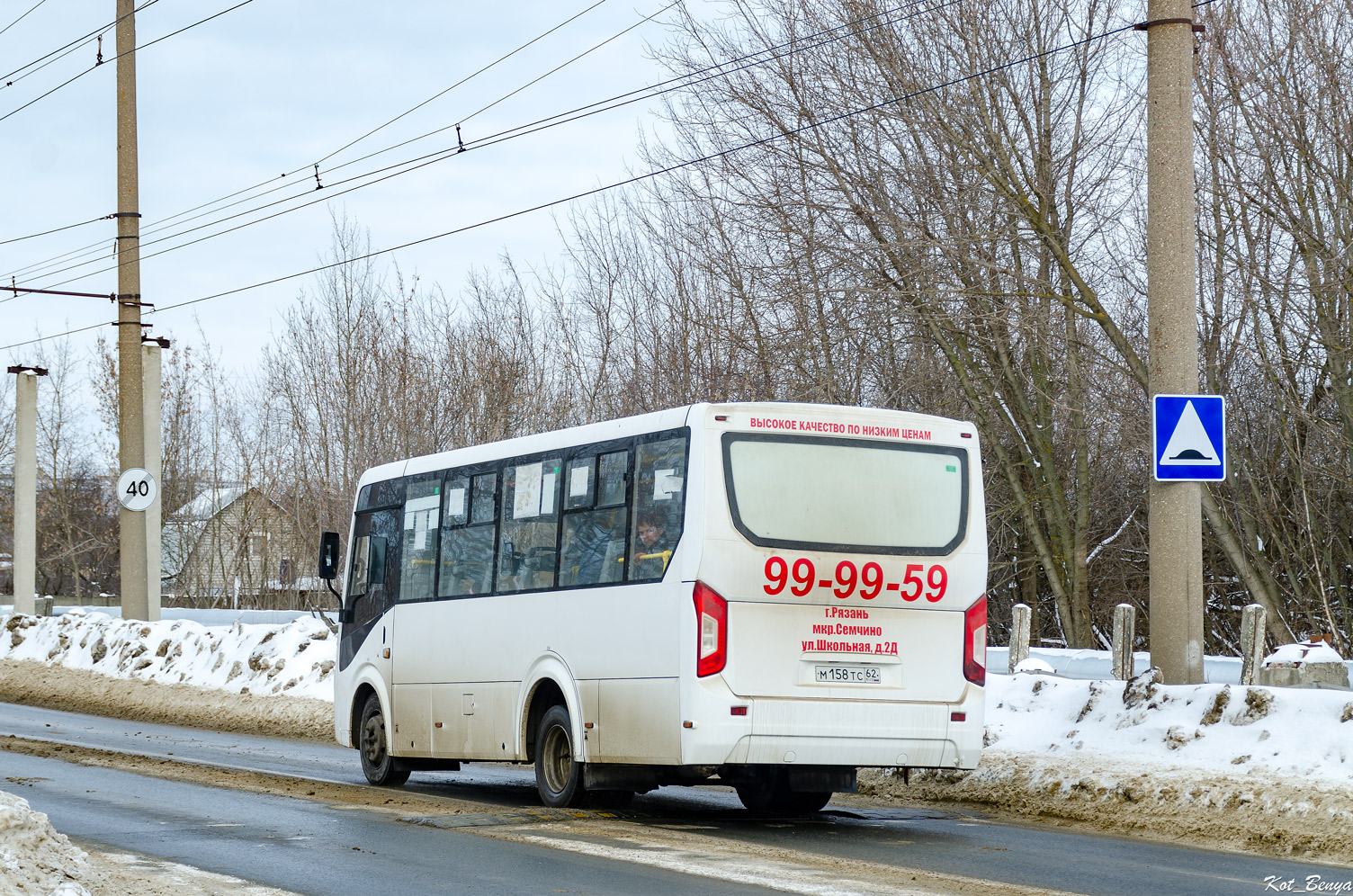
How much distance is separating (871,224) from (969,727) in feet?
39.7

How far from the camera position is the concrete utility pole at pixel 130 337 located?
24.1m

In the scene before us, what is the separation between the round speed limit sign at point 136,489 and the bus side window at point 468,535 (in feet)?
38.9

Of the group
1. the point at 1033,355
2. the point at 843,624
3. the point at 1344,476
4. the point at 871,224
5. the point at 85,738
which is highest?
the point at 871,224

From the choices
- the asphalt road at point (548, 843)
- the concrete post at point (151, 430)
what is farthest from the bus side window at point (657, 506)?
the concrete post at point (151, 430)

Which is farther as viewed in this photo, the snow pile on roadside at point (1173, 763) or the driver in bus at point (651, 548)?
the driver in bus at point (651, 548)

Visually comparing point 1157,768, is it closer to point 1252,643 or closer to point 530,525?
point 1252,643

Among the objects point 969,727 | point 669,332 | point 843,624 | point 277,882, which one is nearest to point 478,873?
point 277,882

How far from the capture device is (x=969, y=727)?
10992mm

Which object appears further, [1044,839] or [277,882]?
[1044,839]

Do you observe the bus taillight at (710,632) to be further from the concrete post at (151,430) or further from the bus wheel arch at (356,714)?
the concrete post at (151,430)

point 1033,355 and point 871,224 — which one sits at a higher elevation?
point 871,224

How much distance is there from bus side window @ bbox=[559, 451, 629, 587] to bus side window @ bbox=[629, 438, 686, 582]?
0.17 meters

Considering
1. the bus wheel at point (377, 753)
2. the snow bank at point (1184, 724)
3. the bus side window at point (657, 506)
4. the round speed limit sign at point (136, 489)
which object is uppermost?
the round speed limit sign at point (136, 489)

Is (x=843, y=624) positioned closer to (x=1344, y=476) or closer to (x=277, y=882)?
(x=277, y=882)
